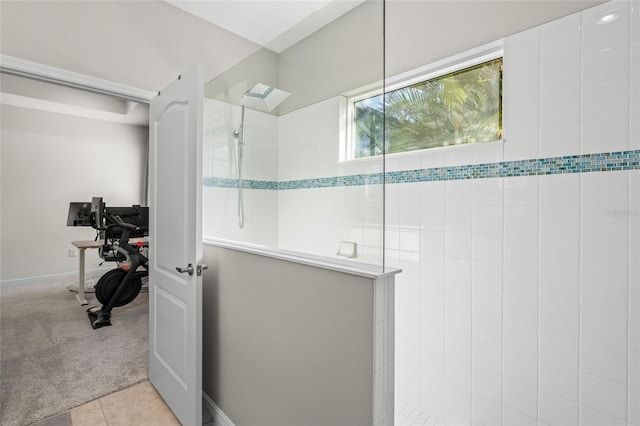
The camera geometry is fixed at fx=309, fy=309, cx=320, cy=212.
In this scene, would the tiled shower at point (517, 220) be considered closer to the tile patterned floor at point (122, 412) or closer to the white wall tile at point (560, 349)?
the white wall tile at point (560, 349)

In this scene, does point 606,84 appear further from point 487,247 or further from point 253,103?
point 253,103

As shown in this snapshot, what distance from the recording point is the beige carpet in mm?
1896

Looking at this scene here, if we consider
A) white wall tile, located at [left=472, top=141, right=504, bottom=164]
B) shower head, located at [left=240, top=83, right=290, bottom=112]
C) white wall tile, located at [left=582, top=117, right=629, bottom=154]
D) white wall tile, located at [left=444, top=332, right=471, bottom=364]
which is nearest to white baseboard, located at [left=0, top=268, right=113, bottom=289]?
shower head, located at [left=240, top=83, right=290, bottom=112]

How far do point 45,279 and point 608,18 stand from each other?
577 cm

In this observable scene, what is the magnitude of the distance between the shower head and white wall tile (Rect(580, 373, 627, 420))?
188 centimetres

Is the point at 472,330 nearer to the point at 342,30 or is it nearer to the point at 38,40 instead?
the point at 342,30

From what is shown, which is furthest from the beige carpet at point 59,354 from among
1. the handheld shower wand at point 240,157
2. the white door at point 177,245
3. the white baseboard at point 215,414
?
the handheld shower wand at point 240,157

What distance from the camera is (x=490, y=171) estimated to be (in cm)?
164

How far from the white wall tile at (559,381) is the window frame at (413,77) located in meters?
1.22

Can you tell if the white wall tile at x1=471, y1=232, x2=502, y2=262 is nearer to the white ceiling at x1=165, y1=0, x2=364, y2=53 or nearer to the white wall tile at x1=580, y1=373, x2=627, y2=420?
the white wall tile at x1=580, y1=373, x2=627, y2=420

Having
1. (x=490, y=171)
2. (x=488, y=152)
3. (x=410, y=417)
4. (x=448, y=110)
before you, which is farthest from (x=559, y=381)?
(x=448, y=110)

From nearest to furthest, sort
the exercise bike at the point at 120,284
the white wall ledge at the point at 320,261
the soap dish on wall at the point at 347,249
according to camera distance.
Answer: the white wall ledge at the point at 320,261 < the soap dish on wall at the point at 347,249 < the exercise bike at the point at 120,284

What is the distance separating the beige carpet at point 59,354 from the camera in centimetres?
190

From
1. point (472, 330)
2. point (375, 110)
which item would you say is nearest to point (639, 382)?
point (472, 330)
